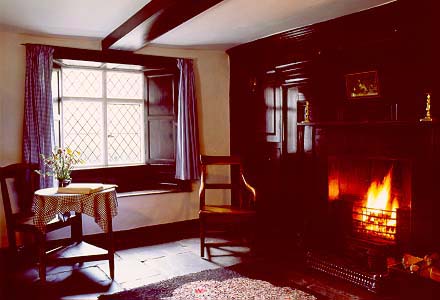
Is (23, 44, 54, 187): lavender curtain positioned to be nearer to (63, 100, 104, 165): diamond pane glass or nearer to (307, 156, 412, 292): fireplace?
(63, 100, 104, 165): diamond pane glass

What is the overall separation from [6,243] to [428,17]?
185 inches

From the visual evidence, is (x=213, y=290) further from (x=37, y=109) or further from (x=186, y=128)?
(x=37, y=109)

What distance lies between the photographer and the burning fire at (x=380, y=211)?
409 cm

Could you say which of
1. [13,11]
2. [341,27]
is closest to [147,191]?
[13,11]

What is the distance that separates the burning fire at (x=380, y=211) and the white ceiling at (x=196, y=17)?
68.0 inches

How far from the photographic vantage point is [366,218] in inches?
171

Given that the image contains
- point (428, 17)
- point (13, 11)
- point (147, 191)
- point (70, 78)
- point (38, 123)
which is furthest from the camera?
point (147, 191)

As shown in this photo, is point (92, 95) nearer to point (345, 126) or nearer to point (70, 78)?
point (70, 78)

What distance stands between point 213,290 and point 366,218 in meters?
1.85

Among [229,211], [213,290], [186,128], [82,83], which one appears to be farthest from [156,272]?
[82,83]

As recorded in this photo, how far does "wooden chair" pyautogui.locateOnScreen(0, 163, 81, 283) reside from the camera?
12.0 feet

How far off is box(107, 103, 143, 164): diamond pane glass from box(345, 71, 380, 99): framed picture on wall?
109 inches

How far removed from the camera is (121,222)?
522cm

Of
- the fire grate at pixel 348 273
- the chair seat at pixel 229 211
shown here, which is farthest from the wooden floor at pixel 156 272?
the chair seat at pixel 229 211
